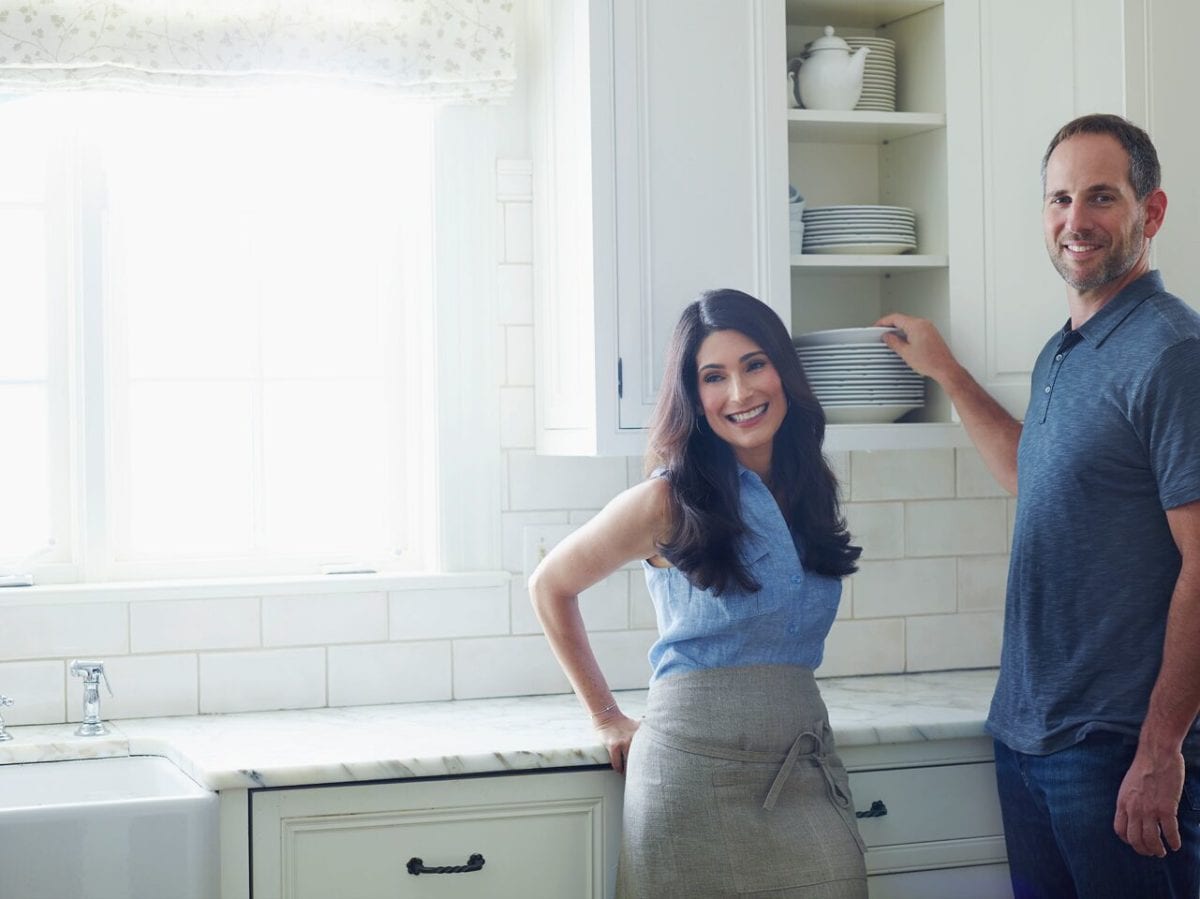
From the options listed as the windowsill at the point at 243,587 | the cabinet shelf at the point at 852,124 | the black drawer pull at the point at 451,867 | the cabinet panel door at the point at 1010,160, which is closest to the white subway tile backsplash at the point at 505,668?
the windowsill at the point at 243,587

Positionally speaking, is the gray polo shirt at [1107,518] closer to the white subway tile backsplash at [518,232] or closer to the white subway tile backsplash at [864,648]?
the white subway tile backsplash at [864,648]

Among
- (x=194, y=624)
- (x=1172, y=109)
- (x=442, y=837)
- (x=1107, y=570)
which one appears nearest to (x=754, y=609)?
(x=1107, y=570)

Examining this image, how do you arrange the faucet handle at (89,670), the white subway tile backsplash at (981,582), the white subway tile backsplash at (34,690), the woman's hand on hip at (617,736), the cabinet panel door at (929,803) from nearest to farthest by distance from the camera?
the woman's hand on hip at (617,736), the cabinet panel door at (929,803), the faucet handle at (89,670), the white subway tile backsplash at (34,690), the white subway tile backsplash at (981,582)

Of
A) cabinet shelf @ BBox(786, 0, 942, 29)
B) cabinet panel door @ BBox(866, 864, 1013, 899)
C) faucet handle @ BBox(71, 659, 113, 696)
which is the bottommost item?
cabinet panel door @ BBox(866, 864, 1013, 899)

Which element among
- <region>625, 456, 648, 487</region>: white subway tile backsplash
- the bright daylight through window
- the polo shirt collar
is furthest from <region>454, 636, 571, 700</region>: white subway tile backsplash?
the polo shirt collar

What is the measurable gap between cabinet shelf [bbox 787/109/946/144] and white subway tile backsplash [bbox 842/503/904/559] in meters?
0.79

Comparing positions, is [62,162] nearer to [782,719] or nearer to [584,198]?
[584,198]

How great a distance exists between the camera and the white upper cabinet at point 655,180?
8.18 ft

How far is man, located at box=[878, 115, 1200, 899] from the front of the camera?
81.7 inches

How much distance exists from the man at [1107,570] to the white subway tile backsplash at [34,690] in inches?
69.0

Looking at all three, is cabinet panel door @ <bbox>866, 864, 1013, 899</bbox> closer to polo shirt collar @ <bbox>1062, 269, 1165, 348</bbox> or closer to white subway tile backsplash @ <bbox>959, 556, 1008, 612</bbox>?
white subway tile backsplash @ <bbox>959, 556, 1008, 612</bbox>

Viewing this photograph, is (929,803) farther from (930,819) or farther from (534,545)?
(534,545)

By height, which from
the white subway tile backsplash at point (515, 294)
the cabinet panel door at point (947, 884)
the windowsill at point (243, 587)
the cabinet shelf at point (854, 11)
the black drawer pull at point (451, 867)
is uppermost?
the cabinet shelf at point (854, 11)

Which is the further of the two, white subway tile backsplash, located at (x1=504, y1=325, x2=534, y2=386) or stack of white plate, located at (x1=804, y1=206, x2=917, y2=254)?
white subway tile backsplash, located at (x1=504, y1=325, x2=534, y2=386)
